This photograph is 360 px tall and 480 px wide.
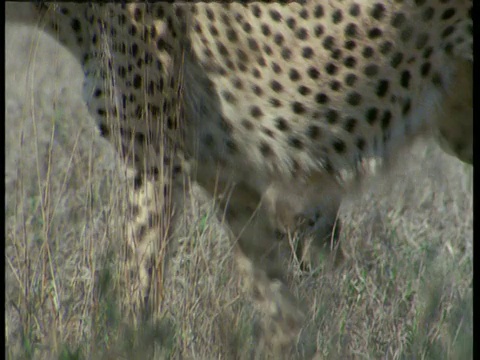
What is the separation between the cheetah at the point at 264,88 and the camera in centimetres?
262

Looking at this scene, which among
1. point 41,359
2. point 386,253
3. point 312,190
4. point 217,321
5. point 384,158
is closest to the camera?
point 41,359

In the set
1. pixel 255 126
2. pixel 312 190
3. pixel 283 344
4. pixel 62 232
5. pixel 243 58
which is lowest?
pixel 283 344

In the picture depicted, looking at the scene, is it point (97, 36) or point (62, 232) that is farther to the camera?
point (62, 232)

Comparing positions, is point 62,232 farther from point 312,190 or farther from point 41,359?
point 41,359

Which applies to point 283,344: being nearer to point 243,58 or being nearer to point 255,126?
point 255,126

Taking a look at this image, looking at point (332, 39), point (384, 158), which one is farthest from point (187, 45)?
point (384, 158)

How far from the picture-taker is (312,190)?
9.74 ft

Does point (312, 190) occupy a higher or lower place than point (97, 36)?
lower

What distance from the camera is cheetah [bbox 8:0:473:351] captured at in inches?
103

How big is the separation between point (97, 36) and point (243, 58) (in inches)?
17.7

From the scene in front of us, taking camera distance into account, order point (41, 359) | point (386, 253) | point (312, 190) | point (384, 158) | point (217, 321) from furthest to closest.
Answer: point (386, 253)
point (312, 190)
point (384, 158)
point (217, 321)
point (41, 359)

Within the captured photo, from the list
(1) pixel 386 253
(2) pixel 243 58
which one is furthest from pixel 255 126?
(1) pixel 386 253

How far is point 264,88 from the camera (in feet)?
9.16

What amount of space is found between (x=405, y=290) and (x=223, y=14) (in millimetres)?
1065
